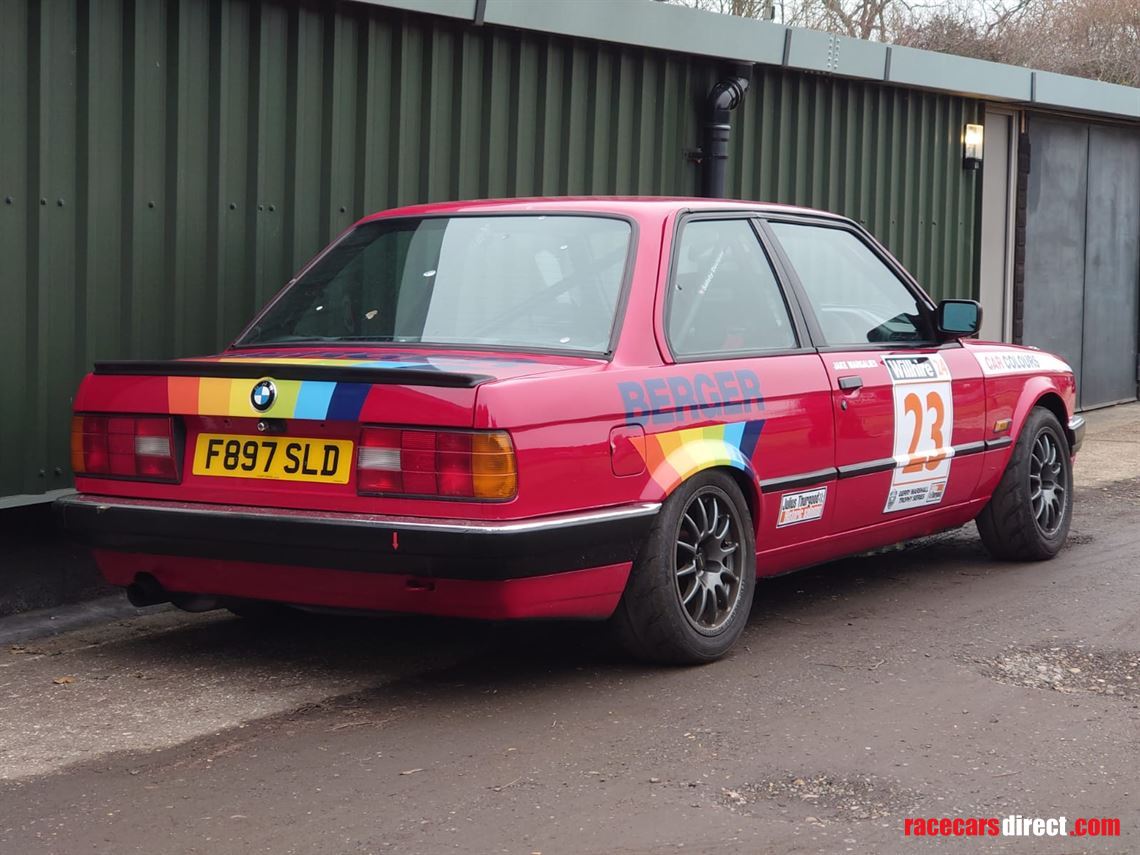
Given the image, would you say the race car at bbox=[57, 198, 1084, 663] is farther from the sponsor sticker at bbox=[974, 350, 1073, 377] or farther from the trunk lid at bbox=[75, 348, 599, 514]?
the sponsor sticker at bbox=[974, 350, 1073, 377]

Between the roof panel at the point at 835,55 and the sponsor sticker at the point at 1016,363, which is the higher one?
the roof panel at the point at 835,55

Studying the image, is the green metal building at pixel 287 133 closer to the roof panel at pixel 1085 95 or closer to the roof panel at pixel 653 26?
the roof panel at pixel 653 26

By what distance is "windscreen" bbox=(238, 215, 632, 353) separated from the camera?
17.3 feet

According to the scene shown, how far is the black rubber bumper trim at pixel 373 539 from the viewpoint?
455 cm

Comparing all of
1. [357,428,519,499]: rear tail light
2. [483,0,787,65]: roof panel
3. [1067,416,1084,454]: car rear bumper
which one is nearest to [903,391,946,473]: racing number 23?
[1067,416,1084,454]: car rear bumper

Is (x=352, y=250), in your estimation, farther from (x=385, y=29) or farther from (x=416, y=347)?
(x=385, y=29)

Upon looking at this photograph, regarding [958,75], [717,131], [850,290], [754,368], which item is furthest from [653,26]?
[754,368]

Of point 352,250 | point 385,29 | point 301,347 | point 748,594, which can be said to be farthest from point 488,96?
point 748,594

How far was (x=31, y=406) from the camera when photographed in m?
6.43

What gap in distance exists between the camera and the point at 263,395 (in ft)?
16.0

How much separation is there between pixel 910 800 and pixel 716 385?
1766mm

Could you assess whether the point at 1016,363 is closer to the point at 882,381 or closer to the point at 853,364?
the point at 882,381

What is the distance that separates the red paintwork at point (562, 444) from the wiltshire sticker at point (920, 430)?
0.09m

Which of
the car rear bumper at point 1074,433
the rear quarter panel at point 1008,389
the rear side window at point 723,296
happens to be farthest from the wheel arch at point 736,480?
the car rear bumper at point 1074,433
